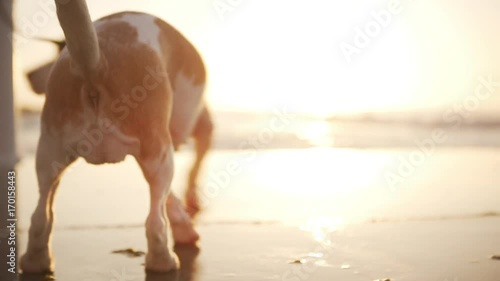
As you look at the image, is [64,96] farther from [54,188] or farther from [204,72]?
[204,72]

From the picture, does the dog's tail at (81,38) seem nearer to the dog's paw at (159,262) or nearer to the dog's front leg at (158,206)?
the dog's front leg at (158,206)

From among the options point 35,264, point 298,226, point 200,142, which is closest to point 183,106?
point 200,142

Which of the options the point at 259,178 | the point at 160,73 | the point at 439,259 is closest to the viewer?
the point at 160,73

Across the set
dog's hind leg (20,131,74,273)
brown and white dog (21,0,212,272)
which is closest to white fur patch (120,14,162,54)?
brown and white dog (21,0,212,272)

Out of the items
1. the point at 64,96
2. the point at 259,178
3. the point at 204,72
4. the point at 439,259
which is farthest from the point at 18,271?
the point at 259,178

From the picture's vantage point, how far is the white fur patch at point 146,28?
2.77 meters

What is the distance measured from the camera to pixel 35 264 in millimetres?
2607

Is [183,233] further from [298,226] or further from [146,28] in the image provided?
[146,28]

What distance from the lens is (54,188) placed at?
261cm

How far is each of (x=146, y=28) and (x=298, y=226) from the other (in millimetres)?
1440

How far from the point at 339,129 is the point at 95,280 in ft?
38.3

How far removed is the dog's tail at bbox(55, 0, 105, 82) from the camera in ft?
6.92

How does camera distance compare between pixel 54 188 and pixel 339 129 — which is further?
pixel 339 129

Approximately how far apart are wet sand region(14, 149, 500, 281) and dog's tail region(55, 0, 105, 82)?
821 mm
